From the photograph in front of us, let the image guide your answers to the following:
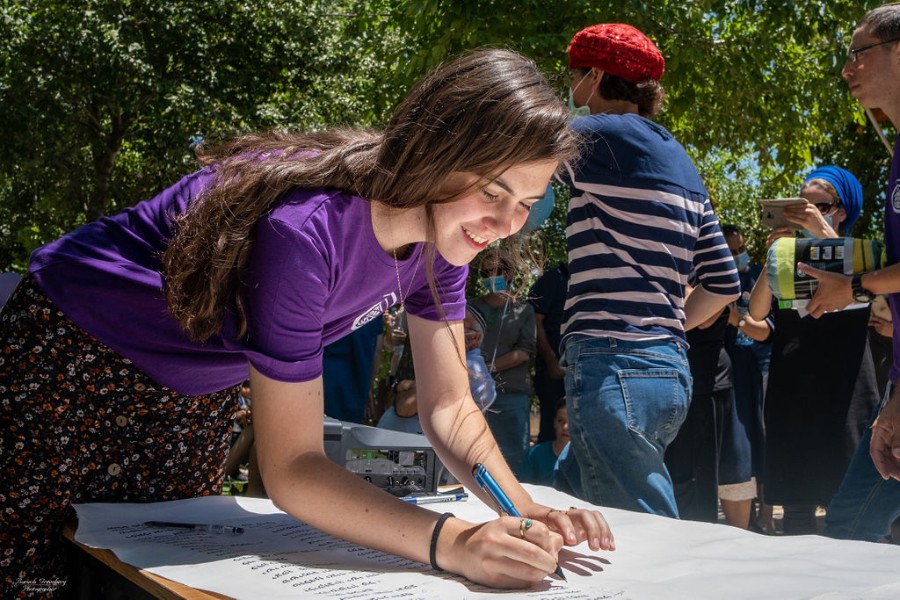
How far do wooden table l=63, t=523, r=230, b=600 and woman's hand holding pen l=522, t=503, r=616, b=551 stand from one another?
478 millimetres

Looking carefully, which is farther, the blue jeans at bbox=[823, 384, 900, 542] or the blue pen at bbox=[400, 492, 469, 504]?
the blue jeans at bbox=[823, 384, 900, 542]

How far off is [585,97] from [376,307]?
3.72 ft

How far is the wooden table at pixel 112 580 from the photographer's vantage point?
1.07 metres

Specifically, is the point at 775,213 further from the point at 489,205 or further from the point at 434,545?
the point at 434,545

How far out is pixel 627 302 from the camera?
216 cm

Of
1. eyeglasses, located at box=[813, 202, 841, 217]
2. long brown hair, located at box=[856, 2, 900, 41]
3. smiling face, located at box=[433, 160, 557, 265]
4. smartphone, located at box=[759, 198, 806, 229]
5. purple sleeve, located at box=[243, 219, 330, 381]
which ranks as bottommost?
purple sleeve, located at box=[243, 219, 330, 381]

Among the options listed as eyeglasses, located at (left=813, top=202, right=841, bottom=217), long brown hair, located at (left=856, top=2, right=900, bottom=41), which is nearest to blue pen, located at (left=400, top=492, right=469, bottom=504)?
long brown hair, located at (left=856, top=2, right=900, bottom=41)

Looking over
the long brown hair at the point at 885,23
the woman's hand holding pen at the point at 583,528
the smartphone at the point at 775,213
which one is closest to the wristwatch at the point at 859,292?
the long brown hair at the point at 885,23

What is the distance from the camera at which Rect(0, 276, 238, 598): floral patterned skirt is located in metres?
1.39

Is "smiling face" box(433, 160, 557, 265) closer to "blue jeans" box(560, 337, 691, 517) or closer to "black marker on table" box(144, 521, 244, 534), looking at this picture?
"black marker on table" box(144, 521, 244, 534)

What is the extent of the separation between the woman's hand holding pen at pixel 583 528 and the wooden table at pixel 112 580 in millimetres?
478

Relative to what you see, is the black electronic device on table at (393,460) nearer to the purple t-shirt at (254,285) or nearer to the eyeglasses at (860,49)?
the purple t-shirt at (254,285)

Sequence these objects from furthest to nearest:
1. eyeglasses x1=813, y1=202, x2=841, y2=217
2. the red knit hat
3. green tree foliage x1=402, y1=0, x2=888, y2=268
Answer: green tree foliage x1=402, y1=0, x2=888, y2=268 → eyeglasses x1=813, y1=202, x2=841, y2=217 → the red knit hat

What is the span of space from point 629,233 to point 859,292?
0.59 meters
